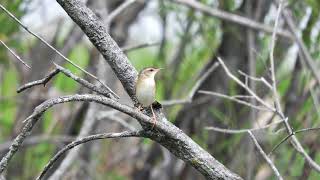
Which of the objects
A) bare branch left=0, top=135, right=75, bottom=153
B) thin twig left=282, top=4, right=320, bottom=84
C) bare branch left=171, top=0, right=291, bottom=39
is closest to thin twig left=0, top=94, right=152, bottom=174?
thin twig left=282, top=4, right=320, bottom=84

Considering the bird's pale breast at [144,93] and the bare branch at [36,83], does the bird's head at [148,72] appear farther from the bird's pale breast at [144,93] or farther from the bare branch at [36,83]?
the bare branch at [36,83]

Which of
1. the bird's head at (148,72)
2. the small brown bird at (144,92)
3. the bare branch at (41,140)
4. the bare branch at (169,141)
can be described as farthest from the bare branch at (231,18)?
the bare branch at (169,141)

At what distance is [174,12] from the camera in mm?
5781

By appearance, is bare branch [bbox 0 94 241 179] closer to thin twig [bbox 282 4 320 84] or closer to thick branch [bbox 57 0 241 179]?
thick branch [bbox 57 0 241 179]

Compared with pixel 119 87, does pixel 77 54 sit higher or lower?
higher

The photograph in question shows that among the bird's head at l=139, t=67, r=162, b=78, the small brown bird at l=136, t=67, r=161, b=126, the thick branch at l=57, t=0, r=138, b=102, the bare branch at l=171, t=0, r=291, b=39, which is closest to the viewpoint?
the thick branch at l=57, t=0, r=138, b=102

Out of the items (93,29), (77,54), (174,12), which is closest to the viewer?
(93,29)

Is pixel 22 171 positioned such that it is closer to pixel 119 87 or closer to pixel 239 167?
pixel 119 87

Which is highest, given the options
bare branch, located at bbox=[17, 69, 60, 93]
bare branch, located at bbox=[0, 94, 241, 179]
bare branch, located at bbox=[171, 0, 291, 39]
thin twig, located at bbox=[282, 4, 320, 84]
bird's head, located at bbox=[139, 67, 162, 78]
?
bare branch, located at bbox=[171, 0, 291, 39]

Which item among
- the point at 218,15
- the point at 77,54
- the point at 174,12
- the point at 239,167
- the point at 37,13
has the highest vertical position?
the point at 77,54

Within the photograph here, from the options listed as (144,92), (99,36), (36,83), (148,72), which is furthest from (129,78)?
(148,72)

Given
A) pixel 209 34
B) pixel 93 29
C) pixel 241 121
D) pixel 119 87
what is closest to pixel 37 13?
pixel 119 87

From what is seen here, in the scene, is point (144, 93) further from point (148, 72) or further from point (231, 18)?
point (231, 18)

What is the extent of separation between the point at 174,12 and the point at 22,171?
6.58 ft
